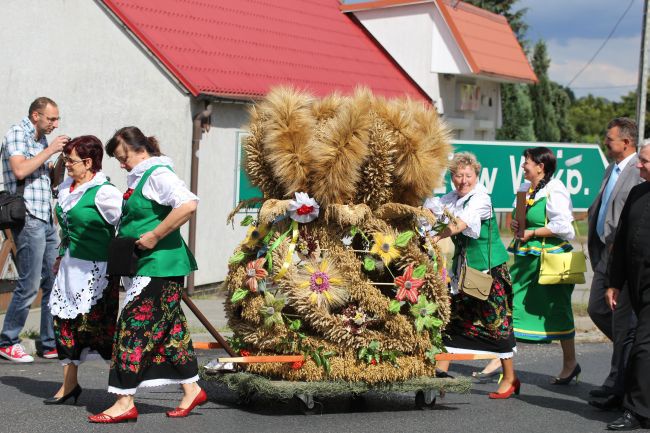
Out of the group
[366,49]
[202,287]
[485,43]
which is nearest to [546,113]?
[485,43]

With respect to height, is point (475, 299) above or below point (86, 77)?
below

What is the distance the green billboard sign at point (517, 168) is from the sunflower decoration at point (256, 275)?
5470mm

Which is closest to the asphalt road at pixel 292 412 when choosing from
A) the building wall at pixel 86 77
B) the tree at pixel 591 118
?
the building wall at pixel 86 77

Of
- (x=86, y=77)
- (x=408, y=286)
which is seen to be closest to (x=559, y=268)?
(x=408, y=286)

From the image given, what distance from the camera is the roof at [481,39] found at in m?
23.4

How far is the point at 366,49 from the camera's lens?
22781 millimetres

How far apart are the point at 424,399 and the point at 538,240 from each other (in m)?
2.08

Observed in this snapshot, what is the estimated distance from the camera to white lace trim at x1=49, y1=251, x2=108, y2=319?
705 cm

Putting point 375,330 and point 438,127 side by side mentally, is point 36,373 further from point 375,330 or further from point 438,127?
point 438,127

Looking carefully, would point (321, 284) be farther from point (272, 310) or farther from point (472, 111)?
point (472, 111)

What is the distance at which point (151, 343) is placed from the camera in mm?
6691

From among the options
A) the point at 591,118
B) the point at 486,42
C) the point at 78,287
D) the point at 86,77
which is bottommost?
the point at 78,287

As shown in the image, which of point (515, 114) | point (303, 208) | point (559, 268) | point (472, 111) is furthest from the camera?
point (515, 114)

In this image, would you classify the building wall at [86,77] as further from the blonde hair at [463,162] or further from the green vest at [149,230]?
the green vest at [149,230]
